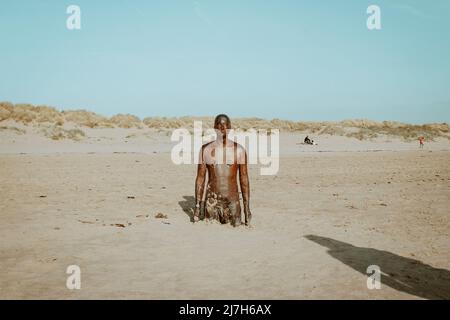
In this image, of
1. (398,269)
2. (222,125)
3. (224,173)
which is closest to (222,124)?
(222,125)

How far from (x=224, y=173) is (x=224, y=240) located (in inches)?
43.7

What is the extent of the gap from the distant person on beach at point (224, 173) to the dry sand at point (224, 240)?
0.87 ft

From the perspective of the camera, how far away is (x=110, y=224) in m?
6.69

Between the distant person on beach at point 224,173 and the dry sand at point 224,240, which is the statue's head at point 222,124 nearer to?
the distant person on beach at point 224,173

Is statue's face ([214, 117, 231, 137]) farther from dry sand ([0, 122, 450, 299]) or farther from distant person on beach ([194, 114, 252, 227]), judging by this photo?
dry sand ([0, 122, 450, 299])

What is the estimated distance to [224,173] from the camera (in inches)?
255

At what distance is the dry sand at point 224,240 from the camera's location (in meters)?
4.14

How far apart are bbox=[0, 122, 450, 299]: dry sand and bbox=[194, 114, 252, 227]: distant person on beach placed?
0.27 m

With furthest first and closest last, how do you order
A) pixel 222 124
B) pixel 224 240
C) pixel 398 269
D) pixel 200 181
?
1. pixel 200 181
2. pixel 222 124
3. pixel 224 240
4. pixel 398 269

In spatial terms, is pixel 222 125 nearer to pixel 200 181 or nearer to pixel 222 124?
pixel 222 124

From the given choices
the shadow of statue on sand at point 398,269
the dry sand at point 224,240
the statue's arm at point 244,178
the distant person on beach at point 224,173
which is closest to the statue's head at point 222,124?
the distant person on beach at point 224,173

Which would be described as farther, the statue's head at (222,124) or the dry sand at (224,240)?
the statue's head at (222,124)
